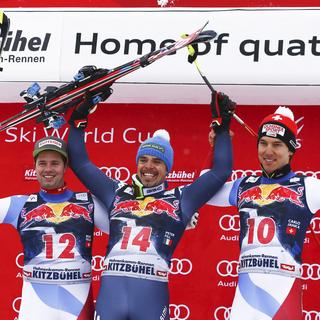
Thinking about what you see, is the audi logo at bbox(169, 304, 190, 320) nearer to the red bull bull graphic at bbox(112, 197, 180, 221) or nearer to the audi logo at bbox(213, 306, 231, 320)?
the audi logo at bbox(213, 306, 231, 320)

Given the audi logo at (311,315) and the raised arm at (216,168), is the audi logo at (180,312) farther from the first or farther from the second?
the raised arm at (216,168)

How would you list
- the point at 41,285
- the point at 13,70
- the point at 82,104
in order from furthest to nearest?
the point at 13,70, the point at 82,104, the point at 41,285

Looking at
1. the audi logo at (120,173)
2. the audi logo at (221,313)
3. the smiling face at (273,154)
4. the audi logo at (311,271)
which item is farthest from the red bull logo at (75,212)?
the audi logo at (311,271)

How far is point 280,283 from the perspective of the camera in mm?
4762

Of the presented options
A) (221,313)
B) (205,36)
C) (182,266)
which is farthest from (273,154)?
(221,313)

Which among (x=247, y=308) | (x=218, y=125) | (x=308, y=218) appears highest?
(x=218, y=125)

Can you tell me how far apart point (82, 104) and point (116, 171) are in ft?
4.08

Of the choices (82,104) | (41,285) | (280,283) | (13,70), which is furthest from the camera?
(13,70)

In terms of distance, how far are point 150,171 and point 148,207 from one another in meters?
0.24

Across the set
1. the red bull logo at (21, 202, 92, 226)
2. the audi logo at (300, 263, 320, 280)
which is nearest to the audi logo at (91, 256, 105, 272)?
the red bull logo at (21, 202, 92, 226)

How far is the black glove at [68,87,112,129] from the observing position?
17.8ft

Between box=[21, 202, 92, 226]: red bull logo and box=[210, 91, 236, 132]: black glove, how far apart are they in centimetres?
101
